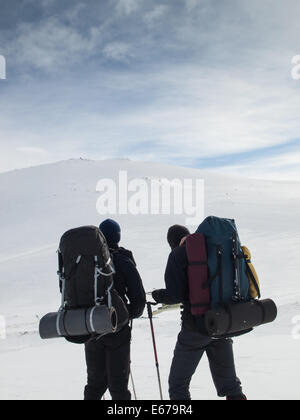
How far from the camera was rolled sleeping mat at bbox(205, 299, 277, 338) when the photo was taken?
9.93 feet

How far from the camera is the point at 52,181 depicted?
162ft

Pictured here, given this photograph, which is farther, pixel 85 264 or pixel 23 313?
pixel 23 313

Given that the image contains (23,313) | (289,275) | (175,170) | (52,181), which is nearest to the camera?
(23,313)

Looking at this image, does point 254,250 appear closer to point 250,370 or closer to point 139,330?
point 139,330

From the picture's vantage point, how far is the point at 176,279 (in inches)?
125

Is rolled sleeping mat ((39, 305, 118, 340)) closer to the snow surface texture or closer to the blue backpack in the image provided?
the blue backpack

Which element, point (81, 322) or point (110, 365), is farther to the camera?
point (110, 365)

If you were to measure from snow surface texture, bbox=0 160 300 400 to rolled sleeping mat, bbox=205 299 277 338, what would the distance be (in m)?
1.57

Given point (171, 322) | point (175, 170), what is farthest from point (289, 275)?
point (175, 170)

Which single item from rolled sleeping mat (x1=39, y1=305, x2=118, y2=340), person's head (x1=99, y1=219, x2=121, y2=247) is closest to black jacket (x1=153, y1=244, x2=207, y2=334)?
rolled sleeping mat (x1=39, y1=305, x2=118, y2=340)

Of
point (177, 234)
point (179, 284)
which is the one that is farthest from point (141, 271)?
point (179, 284)

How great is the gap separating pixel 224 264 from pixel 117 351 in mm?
1046

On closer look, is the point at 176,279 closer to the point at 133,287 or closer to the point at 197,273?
the point at 197,273

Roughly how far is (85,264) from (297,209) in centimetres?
3310
